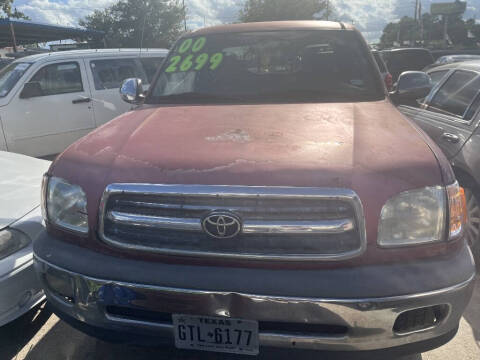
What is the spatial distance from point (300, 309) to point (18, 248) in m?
1.79

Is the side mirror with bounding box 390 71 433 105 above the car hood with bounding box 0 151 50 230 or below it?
above

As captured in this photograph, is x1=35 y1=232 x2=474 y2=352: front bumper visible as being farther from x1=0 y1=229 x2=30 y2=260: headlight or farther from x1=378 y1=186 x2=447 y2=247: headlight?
x1=0 y1=229 x2=30 y2=260: headlight

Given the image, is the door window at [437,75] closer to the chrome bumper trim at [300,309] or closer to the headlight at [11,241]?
the chrome bumper trim at [300,309]

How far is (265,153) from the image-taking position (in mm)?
2010

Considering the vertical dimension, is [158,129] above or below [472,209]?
above

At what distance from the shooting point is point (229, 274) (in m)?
1.83

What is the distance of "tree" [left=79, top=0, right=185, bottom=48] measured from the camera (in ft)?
106

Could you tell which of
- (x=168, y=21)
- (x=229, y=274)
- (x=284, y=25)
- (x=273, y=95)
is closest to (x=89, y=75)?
(x=284, y=25)

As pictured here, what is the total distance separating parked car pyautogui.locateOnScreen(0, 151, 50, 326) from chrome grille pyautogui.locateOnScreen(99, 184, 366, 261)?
0.99m

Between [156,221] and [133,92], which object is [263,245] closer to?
[156,221]

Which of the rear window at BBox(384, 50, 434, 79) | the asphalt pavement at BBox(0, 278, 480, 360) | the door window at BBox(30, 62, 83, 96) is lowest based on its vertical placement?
the asphalt pavement at BBox(0, 278, 480, 360)

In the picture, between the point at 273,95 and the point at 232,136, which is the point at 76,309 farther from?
the point at 273,95

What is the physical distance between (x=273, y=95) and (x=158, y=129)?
3.06 feet

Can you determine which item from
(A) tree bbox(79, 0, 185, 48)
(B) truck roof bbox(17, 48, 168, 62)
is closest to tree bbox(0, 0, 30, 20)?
(A) tree bbox(79, 0, 185, 48)
